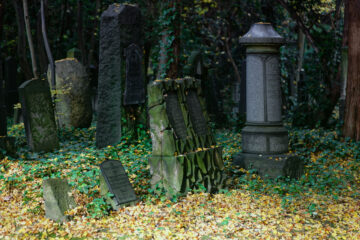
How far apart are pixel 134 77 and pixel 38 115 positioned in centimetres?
203

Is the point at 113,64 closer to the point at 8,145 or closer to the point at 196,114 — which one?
the point at 8,145

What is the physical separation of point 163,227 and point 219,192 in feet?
5.39

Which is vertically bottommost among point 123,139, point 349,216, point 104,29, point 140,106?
point 349,216

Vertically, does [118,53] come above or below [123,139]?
above

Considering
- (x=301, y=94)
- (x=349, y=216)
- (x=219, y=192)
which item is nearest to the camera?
(x=349, y=216)

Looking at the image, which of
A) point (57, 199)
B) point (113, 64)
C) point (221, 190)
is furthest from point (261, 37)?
point (57, 199)

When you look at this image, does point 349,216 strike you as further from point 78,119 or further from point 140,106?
point 78,119

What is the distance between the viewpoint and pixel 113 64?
901 cm

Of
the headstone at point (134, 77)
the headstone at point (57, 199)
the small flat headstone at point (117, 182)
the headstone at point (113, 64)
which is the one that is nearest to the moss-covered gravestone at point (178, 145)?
the small flat headstone at point (117, 182)

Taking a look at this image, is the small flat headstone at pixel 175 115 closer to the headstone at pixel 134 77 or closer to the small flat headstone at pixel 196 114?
the small flat headstone at pixel 196 114

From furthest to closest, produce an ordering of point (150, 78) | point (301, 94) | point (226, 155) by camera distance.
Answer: point (150, 78), point (301, 94), point (226, 155)

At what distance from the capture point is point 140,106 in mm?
9070

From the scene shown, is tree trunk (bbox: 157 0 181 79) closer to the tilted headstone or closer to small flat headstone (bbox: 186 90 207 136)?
the tilted headstone

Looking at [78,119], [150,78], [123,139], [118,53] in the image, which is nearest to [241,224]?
[123,139]
